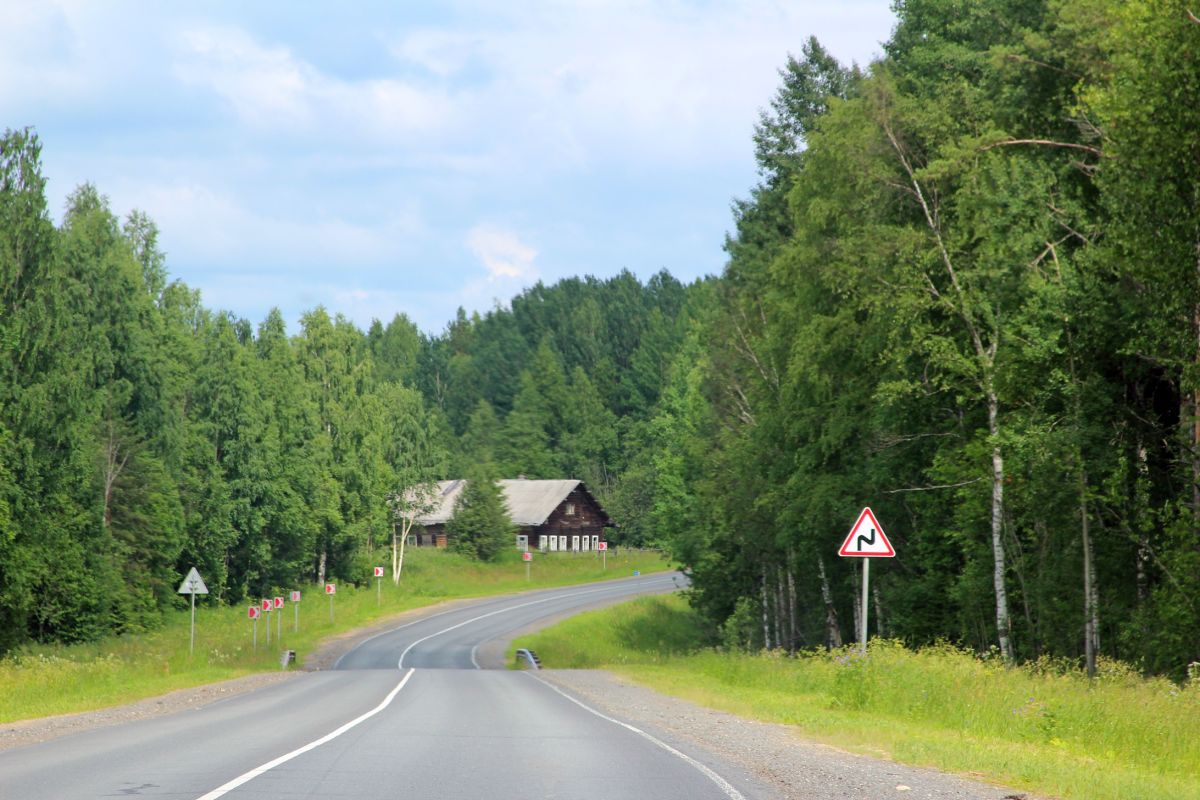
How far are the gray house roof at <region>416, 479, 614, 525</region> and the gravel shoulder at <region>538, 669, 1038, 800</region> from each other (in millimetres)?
88633

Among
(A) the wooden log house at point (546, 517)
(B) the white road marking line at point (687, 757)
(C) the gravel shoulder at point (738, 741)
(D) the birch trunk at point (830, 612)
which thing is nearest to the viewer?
(B) the white road marking line at point (687, 757)

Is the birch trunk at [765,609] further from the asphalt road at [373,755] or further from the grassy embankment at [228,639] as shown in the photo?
the asphalt road at [373,755]

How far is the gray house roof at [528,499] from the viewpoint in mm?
112312

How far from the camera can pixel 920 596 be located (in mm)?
35000

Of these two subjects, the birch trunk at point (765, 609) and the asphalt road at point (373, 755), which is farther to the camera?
the birch trunk at point (765, 609)

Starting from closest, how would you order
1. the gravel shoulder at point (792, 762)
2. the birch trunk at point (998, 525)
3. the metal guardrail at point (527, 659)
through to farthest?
the gravel shoulder at point (792, 762), the birch trunk at point (998, 525), the metal guardrail at point (527, 659)

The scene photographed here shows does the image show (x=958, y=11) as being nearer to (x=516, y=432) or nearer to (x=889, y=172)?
(x=889, y=172)

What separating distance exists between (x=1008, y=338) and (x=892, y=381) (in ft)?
17.8

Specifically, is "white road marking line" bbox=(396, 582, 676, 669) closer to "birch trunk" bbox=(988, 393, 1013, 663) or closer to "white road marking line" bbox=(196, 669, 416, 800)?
"birch trunk" bbox=(988, 393, 1013, 663)

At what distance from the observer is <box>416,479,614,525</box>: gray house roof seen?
112m

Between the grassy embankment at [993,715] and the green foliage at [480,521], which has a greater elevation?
the green foliage at [480,521]

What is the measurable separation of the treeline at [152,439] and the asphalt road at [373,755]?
76.3ft

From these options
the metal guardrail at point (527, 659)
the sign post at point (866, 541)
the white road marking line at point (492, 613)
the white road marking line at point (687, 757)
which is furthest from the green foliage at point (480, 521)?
the sign post at point (866, 541)

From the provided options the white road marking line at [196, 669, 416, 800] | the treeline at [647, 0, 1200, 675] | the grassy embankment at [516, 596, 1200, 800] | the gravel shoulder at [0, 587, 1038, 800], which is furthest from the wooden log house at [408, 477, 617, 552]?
the white road marking line at [196, 669, 416, 800]
